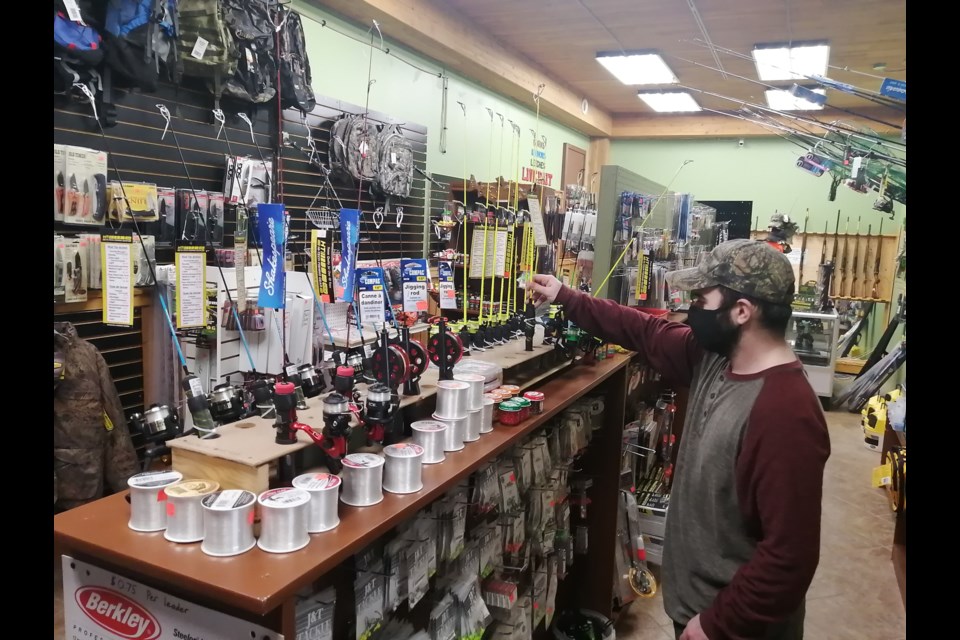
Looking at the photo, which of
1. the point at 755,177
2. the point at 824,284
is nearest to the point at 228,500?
the point at 824,284

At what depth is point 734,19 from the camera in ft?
16.4

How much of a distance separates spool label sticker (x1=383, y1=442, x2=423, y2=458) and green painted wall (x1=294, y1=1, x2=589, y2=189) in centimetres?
348

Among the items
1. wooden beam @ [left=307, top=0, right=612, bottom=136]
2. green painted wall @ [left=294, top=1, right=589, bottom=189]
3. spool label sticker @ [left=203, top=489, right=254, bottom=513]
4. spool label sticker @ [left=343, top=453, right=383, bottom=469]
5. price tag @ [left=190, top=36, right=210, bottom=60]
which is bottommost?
spool label sticker @ [left=203, top=489, right=254, bottom=513]

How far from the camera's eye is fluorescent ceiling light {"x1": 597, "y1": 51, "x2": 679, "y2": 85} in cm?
619

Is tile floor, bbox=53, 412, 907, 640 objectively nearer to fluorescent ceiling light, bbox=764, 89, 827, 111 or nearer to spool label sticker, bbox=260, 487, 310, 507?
spool label sticker, bbox=260, 487, 310, 507

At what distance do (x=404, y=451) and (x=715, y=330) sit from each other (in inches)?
35.9

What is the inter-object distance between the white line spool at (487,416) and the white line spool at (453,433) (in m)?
0.12

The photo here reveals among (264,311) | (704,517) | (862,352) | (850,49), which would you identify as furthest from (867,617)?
(862,352)

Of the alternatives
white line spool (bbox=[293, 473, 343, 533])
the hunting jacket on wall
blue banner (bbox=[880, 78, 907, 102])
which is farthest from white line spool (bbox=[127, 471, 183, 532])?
blue banner (bbox=[880, 78, 907, 102])

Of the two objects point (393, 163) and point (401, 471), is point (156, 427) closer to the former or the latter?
point (401, 471)

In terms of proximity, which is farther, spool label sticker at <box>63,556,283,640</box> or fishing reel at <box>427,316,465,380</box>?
fishing reel at <box>427,316,465,380</box>

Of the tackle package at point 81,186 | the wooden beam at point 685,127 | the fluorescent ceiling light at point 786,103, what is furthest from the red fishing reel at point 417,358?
the wooden beam at point 685,127
